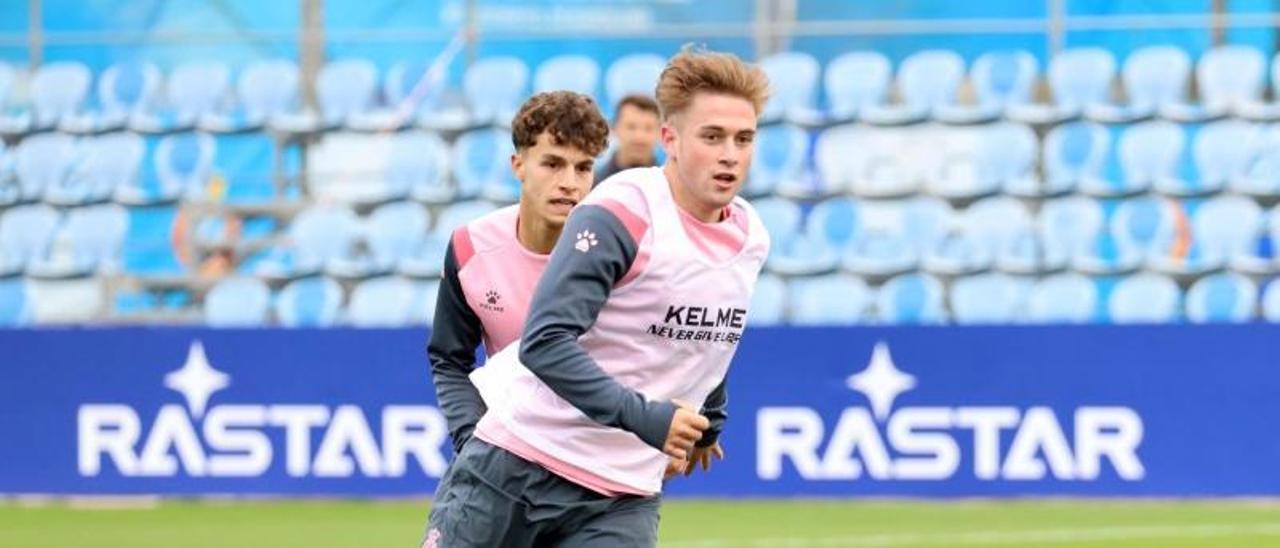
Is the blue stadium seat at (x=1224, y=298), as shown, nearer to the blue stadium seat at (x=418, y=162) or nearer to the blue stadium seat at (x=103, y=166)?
the blue stadium seat at (x=418, y=162)

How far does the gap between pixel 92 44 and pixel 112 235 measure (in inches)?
105

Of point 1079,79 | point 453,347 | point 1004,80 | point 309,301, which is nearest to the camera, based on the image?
point 453,347

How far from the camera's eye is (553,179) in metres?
5.65

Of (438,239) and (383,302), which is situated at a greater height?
(438,239)

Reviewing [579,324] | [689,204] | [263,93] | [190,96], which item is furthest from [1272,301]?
[579,324]

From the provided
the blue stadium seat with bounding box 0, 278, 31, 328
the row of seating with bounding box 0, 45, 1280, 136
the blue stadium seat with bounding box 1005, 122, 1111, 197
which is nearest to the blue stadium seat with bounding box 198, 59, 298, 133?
the row of seating with bounding box 0, 45, 1280, 136

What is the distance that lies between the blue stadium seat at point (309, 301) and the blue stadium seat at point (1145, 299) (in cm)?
485

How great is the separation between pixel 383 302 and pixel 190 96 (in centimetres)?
348

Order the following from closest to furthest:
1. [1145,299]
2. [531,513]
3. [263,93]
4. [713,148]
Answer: [713,148]
[531,513]
[1145,299]
[263,93]

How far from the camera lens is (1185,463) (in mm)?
12773

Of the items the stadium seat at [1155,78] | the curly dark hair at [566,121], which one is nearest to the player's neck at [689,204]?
the curly dark hair at [566,121]

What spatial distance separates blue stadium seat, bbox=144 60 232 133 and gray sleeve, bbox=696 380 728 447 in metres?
12.3

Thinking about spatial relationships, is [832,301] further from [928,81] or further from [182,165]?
[182,165]

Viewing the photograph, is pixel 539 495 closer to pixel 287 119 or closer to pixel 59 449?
pixel 59 449
